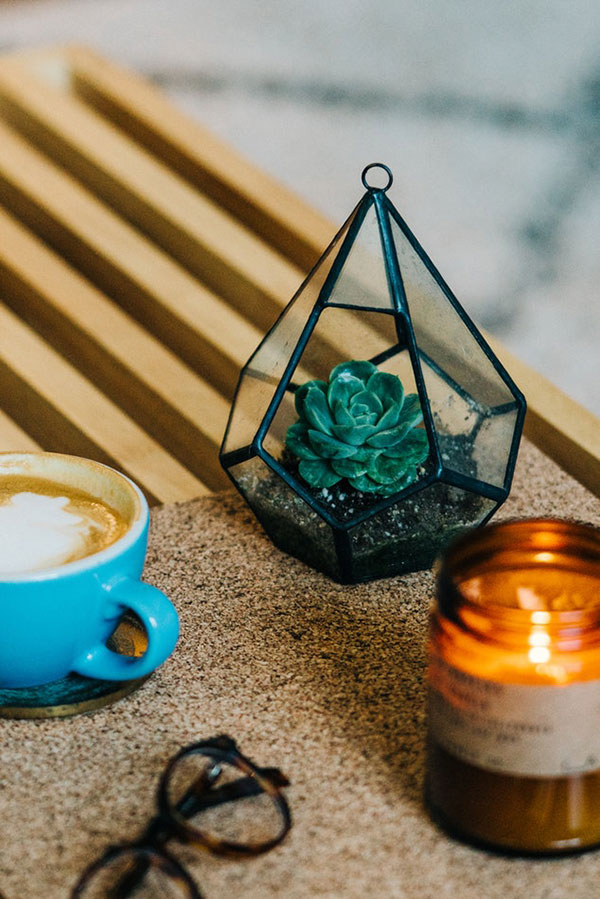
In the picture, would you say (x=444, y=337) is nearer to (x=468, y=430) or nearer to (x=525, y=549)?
(x=468, y=430)

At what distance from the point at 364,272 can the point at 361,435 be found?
9cm

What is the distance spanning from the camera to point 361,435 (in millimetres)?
581

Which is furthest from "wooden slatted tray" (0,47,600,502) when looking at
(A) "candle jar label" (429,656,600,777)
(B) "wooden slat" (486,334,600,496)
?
(A) "candle jar label" (429,656,600,777)

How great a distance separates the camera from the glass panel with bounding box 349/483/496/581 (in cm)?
60

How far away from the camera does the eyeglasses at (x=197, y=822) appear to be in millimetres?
420

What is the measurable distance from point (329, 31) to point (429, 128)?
445 mm

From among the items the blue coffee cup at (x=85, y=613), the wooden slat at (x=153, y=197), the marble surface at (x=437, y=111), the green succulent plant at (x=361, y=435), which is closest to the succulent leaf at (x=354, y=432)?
the green succulent plant at (x=361, y=435)

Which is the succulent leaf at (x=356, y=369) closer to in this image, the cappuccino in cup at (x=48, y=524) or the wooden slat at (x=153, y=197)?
the cappuccino in cup at (x=48, y=524)

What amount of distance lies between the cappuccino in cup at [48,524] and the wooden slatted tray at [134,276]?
187 millimetres

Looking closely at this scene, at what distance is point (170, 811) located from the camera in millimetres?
425

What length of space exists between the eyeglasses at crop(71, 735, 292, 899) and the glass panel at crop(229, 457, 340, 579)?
0.50 ft

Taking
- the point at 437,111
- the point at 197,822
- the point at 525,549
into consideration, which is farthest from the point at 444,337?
the point at 437,111

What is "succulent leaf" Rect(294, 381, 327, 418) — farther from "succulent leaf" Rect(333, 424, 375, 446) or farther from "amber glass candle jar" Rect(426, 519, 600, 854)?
"amber glass candle jar" Rect(426, 519, 600, 854)

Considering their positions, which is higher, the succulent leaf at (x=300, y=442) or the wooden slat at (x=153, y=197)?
the wooden slat at (x=153, y=197)
